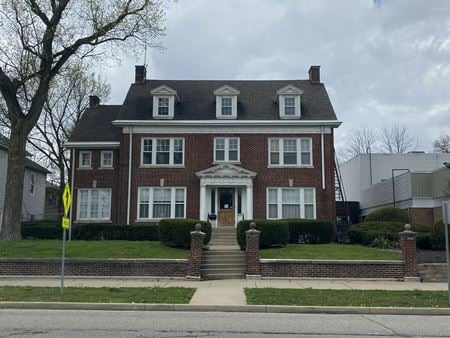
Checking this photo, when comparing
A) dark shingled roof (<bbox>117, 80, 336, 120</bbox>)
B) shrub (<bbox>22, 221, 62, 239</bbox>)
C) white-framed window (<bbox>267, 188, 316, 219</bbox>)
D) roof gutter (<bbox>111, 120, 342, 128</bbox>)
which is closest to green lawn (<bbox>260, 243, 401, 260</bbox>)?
white-framed window (<bbox>267, 188, 316, 219</bbox>)

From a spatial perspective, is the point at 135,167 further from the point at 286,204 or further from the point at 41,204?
the point at 41,204

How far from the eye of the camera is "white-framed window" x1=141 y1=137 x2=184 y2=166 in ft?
92.5

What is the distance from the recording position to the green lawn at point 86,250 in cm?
1827

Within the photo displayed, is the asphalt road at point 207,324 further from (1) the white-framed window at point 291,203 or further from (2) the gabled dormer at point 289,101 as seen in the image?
(2) the gabled dormer at point 289,101

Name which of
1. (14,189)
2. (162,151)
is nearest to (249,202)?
(162,151)

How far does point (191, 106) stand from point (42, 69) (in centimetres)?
947

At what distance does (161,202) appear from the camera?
91.4ft

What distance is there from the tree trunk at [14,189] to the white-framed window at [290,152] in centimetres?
1340

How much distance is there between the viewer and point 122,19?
23.5 m

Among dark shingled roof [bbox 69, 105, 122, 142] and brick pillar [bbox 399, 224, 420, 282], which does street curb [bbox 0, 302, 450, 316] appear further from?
dark shingled roof [bbox 69, 105, 122, 142]

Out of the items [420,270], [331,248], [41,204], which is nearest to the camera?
[420,270]

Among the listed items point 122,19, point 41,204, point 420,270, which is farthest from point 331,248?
point 41,204

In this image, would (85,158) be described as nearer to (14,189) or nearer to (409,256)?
(14,189)

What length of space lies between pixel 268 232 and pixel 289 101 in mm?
10788
